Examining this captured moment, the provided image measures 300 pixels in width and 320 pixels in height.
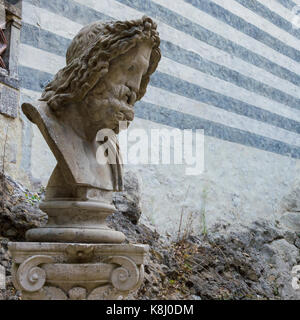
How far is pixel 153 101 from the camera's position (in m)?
5.39

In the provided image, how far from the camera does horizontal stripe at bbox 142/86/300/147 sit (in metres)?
5.46

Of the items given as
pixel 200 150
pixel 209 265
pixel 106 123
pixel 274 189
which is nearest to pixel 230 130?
pixel 200 150

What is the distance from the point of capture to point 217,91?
6.20 m

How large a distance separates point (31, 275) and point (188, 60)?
4.36 metres

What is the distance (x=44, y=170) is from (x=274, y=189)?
12.5 ft

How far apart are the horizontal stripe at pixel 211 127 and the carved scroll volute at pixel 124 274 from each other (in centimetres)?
253

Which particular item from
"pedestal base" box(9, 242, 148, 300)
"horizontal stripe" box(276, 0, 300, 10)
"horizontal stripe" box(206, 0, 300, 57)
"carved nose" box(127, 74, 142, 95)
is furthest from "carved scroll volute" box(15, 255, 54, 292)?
"horizontal stripe" box(276, 0, 300, 10)

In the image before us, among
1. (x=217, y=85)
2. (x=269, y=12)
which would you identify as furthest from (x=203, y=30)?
(x=269, y=12)

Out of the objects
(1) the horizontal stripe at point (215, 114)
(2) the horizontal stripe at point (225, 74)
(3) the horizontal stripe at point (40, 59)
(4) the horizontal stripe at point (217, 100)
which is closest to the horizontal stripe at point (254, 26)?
(2) the horizontal stripe at point (225, 74)

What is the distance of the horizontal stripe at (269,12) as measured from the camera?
22.7 ft

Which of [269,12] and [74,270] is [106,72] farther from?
[269,12]

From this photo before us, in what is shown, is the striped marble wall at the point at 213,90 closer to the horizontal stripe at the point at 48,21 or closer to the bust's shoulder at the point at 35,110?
the horizontal stripe at the point at 48,21

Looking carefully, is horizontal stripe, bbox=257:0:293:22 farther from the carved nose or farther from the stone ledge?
the carved nose
